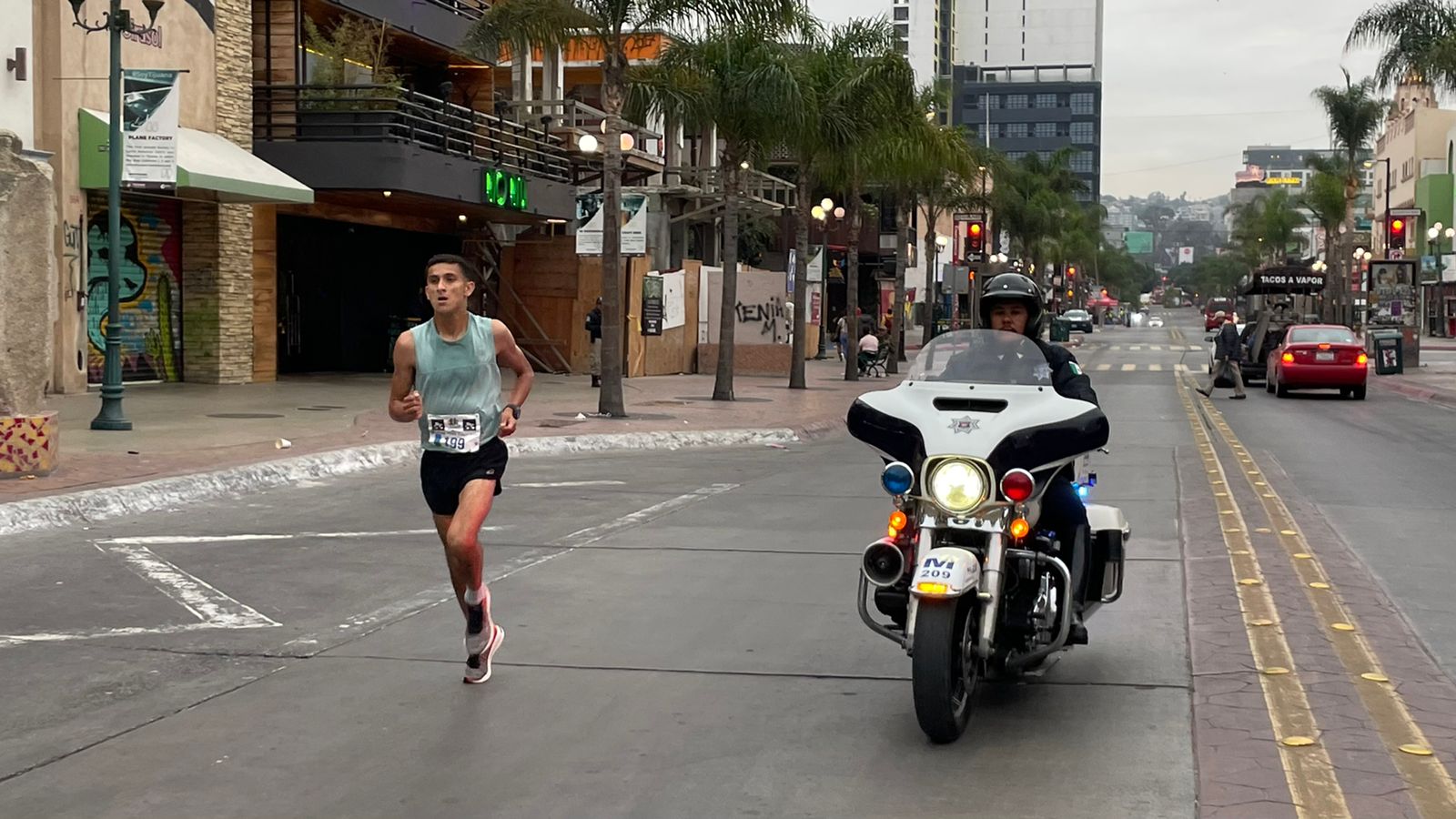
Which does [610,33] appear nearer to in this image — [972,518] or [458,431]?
[458,431]

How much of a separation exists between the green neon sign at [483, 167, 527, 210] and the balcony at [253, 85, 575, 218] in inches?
5.8

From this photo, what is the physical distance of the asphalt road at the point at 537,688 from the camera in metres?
5.27

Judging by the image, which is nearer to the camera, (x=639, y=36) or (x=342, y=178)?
(x=639, y=36)

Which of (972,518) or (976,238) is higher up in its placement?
(976,238)

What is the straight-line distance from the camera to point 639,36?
24969 mm

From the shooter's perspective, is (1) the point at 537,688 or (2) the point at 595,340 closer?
(1) the point at 537,688

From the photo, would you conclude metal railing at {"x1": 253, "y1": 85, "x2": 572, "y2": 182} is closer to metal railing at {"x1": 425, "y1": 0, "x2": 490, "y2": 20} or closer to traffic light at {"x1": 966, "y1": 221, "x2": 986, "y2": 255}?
metal railing at {"x1": 425, "y1": 0, "x2": 490, "y2": 20}

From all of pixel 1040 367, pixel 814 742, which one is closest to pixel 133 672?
pixel 814 742

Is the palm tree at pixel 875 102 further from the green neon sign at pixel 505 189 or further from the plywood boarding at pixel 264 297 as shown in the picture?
the plywood boarding at pixel 264 297

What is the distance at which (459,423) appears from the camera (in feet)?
22.3

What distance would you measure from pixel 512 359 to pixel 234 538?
470cm

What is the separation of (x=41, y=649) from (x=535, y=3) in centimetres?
1774

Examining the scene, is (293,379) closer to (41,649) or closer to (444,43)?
(444,43)

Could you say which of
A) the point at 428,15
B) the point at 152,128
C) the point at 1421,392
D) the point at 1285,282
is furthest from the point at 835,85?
the point at 1285,282
